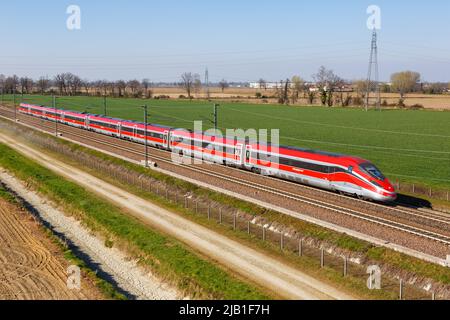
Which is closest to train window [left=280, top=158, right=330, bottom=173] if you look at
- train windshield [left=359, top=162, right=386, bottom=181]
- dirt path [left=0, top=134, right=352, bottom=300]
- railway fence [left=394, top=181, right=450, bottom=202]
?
train windshield [left=359, top=162, right=386, bottom=181]

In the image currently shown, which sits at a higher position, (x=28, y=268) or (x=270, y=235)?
(x=270, y=235)

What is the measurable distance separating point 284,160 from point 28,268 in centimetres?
2622

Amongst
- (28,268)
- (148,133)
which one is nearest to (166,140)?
(148,133)

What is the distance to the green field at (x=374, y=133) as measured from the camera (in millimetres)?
58625

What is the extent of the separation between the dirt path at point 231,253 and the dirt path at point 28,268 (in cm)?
832

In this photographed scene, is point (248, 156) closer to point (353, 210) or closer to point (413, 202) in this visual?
point (413, 202)

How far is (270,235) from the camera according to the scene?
36594mm

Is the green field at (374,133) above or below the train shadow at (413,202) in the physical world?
above

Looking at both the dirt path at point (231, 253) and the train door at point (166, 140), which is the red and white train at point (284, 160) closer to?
the train door at point (166, 140)

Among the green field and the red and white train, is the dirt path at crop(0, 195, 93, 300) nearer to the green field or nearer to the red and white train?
the red and white train

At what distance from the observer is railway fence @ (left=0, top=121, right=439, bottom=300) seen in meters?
27.6

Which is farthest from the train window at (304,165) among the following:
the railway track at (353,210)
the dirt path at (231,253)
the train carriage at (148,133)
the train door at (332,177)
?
the train carriage at (148,133)

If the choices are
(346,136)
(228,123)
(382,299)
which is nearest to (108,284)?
(382,299)

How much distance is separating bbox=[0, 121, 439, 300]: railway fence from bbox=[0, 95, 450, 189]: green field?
19913 millimetres
